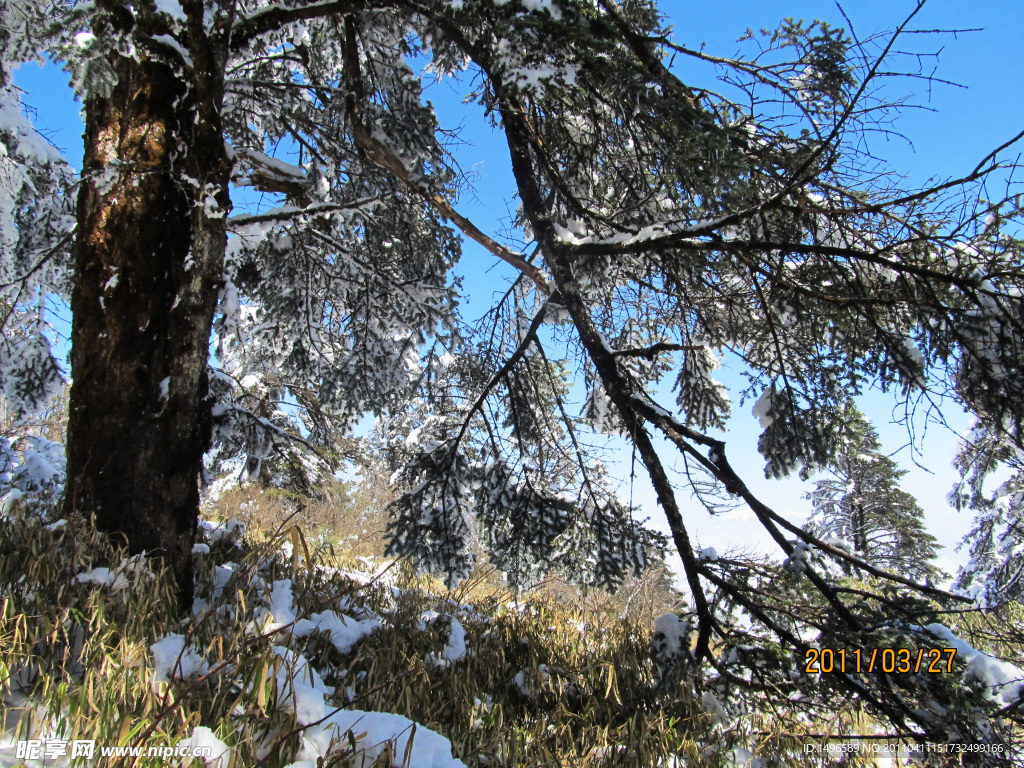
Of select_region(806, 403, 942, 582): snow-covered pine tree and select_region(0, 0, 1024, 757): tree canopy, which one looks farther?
select_region(806, 403, 942, 582): snow-covered pine tree

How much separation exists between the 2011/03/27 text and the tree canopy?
6cm

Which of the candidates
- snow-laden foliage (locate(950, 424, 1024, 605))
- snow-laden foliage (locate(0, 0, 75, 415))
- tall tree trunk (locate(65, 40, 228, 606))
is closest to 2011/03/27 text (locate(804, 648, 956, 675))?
tall tree trunk (locate(65, 40, 228, 606))

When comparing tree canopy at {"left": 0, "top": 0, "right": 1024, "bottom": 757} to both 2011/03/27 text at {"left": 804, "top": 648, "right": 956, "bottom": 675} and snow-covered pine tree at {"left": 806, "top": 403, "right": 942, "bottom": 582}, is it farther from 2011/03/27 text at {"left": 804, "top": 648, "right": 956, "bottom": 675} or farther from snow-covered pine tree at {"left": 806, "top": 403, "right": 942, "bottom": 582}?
snow-covered pine tree at {"left": 806, "top": 403, "right": 942, "bottom": 582}

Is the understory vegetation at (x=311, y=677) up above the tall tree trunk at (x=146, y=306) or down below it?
below

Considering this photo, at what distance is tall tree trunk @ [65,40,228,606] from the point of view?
3.38m

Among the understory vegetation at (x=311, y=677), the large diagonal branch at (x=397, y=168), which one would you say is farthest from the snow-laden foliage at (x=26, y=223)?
the understory vegetation at (x=311, y=677)

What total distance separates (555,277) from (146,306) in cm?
301

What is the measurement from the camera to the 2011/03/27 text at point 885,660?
3014 millimetres

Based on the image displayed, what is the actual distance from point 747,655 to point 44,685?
12.3ft

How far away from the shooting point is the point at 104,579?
2604 mm

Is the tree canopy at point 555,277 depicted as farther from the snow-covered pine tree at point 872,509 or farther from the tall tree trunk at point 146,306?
the snow-covered pine tree at point 872,509

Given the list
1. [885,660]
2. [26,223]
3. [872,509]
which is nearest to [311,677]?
[885,660]

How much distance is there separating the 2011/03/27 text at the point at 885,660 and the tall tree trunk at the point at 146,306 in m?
3.94

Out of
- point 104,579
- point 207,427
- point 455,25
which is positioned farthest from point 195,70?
point 104,579
